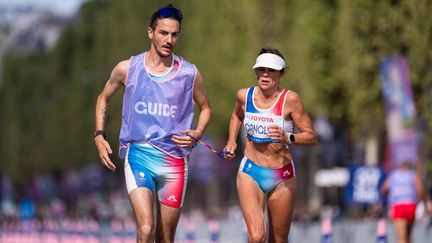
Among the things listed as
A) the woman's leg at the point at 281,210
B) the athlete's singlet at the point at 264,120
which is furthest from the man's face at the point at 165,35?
the woman's leg at the point at 281,210

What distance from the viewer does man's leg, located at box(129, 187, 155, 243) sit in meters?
13.8

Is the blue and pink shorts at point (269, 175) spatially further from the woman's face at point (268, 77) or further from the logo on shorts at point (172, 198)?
the logo on shorts at point (172, 198)

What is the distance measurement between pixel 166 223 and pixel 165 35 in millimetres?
1772

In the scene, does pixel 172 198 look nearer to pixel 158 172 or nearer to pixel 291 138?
pixel 158 172

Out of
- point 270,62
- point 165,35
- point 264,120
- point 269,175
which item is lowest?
point 269,175

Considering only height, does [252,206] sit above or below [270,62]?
below

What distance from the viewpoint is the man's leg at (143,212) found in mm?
13766

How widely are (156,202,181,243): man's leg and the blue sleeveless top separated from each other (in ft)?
1.83

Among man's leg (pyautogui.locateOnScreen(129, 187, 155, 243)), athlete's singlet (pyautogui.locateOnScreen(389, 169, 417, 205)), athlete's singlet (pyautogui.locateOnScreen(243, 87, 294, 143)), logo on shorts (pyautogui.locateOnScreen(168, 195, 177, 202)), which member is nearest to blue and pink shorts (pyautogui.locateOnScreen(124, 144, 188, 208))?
logo on shorts (pyautogui.locateOnScreen(168, 195, 177, 202))

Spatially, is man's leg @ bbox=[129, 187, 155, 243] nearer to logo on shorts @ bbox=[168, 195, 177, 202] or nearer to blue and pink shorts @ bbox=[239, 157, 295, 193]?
logo on shorts @ bbox=[168, 195, 177, 202]

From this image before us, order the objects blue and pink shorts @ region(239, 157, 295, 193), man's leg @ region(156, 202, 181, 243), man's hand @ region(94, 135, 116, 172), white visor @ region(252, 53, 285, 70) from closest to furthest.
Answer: man's hand @ region(94, 135, 116, 172) → man's leg @ region(156, 202, 181, 243) → white visor @ region(252, 53, 285, 70) → blue and pink shorts @ region(239, 157, 295, 193)

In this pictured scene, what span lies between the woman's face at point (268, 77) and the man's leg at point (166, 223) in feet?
4.89

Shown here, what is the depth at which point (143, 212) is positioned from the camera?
13906 mm

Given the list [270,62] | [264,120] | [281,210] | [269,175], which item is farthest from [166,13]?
[281,210]
